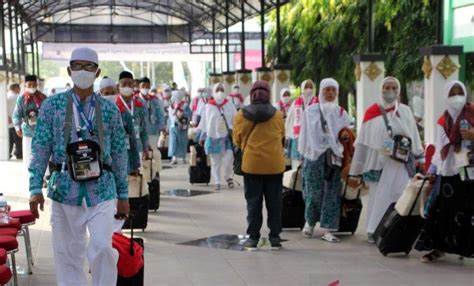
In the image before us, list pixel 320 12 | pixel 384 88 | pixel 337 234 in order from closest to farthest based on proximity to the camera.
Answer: pixel 384 88 → pixel 337 234 → pixel 320 12

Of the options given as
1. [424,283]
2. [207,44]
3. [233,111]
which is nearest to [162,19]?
[207,44]

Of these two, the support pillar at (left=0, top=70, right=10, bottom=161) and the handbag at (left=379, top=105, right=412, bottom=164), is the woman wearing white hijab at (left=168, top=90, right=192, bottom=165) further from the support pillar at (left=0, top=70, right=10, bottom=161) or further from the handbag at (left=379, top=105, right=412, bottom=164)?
the handbag at (left=379, top=105, right=412, bottom=164)

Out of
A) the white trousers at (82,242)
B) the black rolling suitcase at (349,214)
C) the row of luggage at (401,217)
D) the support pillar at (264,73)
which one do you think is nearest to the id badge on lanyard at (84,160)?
the white trousers at (82,242)

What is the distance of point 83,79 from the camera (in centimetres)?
557

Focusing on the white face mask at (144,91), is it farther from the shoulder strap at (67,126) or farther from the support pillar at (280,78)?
the support pillar at (280,78)

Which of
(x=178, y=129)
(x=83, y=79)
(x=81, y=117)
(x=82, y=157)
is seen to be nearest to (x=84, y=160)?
(x=82, y=157)

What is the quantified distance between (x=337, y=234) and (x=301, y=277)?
246 centimetres

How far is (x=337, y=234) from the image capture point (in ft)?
33.3

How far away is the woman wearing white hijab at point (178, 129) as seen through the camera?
20938 millimetres

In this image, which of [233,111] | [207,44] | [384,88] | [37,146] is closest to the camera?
[37,146]

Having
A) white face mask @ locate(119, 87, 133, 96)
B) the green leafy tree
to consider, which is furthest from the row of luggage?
the green leafy tree

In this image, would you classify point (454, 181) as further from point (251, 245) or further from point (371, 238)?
point (251, 245)

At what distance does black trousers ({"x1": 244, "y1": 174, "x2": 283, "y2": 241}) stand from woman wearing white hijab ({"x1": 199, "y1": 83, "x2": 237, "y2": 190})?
6.18 metres

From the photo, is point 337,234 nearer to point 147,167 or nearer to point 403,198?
point 403,198
